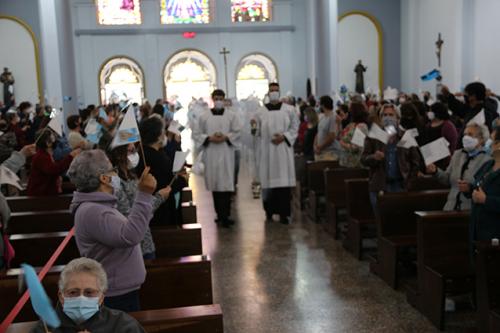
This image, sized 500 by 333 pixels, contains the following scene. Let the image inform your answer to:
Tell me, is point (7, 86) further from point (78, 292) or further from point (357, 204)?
point (78, 292)

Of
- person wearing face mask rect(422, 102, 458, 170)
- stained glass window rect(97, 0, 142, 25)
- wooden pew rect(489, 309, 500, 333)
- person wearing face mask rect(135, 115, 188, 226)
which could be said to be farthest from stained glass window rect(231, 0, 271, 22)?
wooden pew rect(489, 309, 500, 333)

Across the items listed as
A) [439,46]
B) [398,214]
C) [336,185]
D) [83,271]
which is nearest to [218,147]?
[336,185]

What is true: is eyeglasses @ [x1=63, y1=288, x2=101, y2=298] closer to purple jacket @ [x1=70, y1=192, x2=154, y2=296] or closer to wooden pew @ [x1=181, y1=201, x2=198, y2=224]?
purple jacket @ [x1=70, y1=192, x2=154, y2=296]

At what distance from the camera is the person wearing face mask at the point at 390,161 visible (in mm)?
5418

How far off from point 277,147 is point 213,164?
2.97 ft

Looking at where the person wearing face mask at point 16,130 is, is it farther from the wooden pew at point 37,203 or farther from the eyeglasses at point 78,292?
the eyeglasses at point 78,292

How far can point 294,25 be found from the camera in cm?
2378

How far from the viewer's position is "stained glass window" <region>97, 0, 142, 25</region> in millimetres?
23016

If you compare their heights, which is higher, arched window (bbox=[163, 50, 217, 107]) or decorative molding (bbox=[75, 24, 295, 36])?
decorative molding (bbox=[75, 24, 295, 36])

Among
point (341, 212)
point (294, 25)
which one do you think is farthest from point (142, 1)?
point (341, 212)

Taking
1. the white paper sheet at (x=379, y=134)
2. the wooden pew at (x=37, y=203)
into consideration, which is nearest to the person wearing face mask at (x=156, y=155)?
the wooden pew at (x=37, y=203)

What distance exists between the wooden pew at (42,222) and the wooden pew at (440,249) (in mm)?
3054

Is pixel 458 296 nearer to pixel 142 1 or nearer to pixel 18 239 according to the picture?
pixel 18 239

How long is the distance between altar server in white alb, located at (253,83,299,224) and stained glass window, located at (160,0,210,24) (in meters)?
16.6
